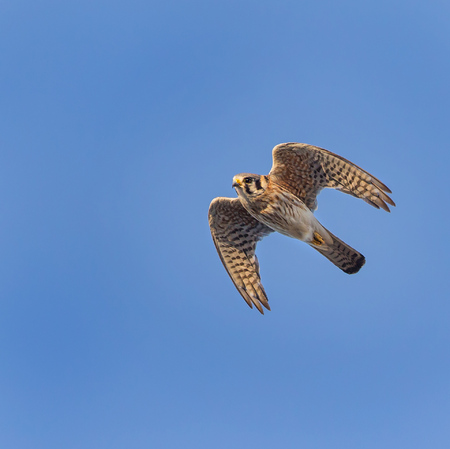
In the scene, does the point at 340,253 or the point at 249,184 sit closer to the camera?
the point at 249,184

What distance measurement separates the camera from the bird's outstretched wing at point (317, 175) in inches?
381

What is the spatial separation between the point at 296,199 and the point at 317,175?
58cm

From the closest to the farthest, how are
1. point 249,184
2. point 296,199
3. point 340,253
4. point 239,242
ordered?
point 249,184 → point 296,199 → point 340,253 → point 239,242

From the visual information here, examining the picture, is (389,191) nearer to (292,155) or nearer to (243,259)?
(292,155)

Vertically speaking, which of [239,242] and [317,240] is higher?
[239,242]

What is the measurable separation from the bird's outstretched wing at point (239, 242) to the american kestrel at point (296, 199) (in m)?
0.02

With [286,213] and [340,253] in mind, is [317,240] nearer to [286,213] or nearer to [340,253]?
[340,253]

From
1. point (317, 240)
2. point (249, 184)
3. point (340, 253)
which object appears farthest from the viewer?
point (340, 253)

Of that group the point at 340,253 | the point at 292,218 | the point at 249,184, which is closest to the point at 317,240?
the point at 340,253

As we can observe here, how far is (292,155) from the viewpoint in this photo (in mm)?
10250

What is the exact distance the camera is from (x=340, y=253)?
1064 centimetres

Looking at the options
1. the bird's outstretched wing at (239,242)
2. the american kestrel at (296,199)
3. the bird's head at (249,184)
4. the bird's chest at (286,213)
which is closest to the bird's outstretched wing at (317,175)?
the american kestrel at (296,199)

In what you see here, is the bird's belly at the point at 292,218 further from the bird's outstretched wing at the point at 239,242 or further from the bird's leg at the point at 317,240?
the bird's outstretched wing at the point at 239,242

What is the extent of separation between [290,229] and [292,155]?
1295mm
